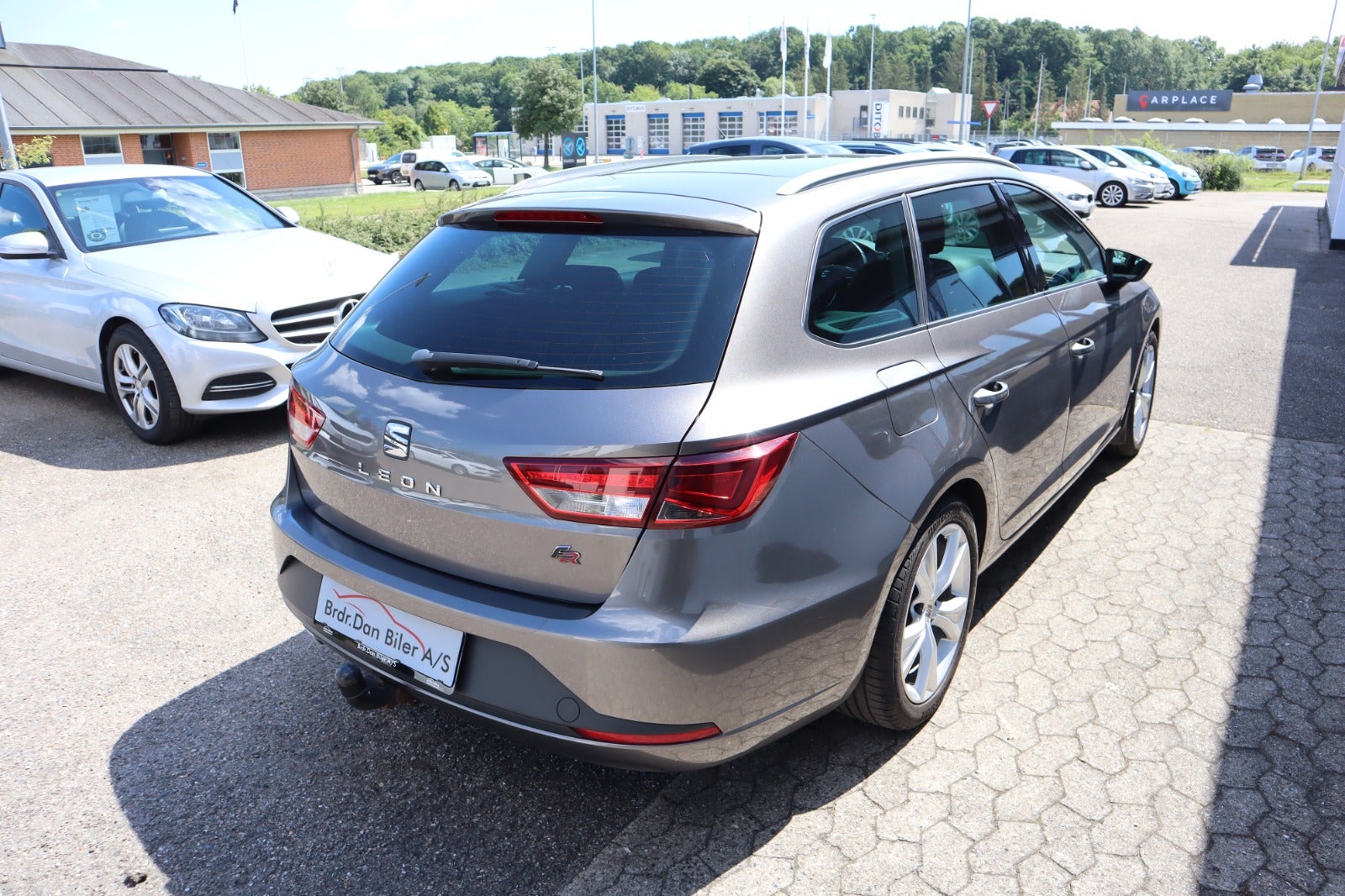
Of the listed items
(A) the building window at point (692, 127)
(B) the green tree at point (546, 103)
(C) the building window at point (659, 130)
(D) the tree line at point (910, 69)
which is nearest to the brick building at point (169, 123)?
(B) the green tree at point (546, 103)

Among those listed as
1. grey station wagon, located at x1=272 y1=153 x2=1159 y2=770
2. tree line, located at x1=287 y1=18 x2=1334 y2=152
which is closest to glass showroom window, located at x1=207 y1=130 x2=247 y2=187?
grey station wagon, located at x1=272 y1=153 x2=1159 y2=770

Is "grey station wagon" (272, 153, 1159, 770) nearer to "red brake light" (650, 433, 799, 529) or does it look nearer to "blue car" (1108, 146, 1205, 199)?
"red brake light" (650, 433, 799, 529)

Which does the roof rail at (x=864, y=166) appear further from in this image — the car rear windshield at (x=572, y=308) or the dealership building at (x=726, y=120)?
the dealership building at (x=726, y=120)

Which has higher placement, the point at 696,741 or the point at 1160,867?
the point at 696,741

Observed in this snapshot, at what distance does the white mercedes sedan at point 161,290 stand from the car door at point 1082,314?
13.9ft

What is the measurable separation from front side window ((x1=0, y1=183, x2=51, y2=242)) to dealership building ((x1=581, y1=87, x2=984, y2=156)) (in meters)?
77.2

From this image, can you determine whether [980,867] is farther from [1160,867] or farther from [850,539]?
[850,539]

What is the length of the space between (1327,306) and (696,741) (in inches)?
419

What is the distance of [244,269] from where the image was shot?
6250 mm

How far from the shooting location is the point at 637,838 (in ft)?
8.64

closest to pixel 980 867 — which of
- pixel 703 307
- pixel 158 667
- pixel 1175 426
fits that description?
pixel 703 307

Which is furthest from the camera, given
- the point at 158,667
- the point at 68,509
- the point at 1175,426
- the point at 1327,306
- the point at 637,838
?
the point at 1327,306

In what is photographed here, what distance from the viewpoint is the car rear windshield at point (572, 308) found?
2373 millimetres

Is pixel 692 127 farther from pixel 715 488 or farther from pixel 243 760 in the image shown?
pixel 715 488
